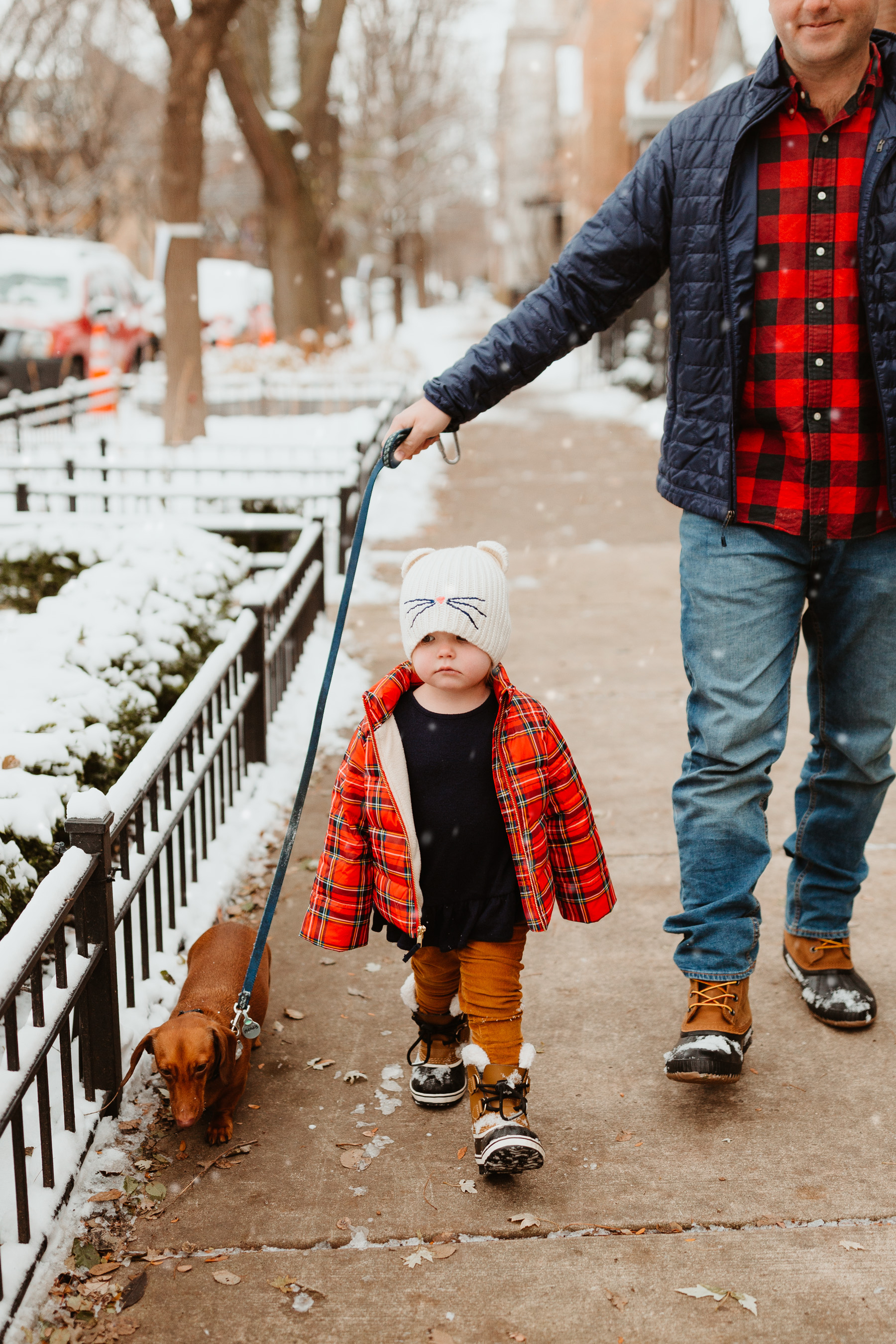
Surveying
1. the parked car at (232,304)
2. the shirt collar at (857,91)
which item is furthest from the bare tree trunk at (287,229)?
the shirt collar at (857,91)

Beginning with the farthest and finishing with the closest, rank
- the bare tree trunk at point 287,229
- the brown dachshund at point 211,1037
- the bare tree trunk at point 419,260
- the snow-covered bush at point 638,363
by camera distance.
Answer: the bare tree trunk at point 419,260
the snow-covered bush at point 638,363
the bare tree trunk at point 287,229
the brown dachshund at point 211,1037

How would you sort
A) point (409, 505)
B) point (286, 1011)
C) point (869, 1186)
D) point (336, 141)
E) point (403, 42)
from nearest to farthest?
point (869, 1186) → point (286, 1011) → point (409, 505) → point (336, 141) → point (403, 42)

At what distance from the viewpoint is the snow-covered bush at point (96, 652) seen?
132 inches

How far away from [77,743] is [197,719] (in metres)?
Result: 0.37

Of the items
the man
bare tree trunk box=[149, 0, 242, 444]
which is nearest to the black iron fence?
the man

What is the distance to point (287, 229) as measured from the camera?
19188 mm

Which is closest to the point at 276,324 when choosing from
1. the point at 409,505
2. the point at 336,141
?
the point at 336,141

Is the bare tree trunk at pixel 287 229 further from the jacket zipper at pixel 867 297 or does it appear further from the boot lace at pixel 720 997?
the boot lace at pixel 720 997

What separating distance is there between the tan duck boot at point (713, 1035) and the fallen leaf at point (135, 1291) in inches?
46.2

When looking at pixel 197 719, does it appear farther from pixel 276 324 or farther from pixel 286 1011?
pixel 276 324

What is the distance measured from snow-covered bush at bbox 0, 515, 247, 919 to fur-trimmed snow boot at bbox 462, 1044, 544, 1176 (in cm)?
116

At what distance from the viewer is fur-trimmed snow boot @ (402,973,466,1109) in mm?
2932

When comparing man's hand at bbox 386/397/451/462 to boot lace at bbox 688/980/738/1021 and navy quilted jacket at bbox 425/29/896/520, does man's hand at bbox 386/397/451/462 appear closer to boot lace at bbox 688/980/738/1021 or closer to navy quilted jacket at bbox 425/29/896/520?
navy quilted jacket at bbox 425/29/896/520

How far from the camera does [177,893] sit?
393 centimetres
